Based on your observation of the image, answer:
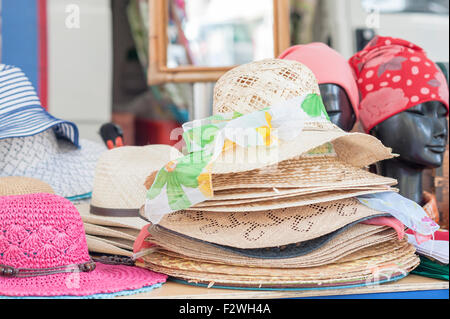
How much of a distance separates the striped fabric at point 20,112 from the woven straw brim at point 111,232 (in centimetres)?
32

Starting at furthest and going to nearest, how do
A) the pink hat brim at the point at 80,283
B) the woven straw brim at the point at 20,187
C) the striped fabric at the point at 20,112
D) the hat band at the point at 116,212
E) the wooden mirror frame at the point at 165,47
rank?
1. the wooden mirror frame at the point at 165,47
2. the striped fabric at the point at 20,112
3. the hat band at the point at 116,212
4. the woven straw brim at the point at 20,187
5. the pink hat brim at the point at 80,283

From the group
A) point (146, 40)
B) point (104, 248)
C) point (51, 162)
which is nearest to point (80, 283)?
point (104, 248)

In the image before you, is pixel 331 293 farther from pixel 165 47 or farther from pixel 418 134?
pixel 165 47

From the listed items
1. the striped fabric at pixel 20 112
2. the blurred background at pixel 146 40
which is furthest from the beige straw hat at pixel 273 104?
the blurred background at pixel 146 40

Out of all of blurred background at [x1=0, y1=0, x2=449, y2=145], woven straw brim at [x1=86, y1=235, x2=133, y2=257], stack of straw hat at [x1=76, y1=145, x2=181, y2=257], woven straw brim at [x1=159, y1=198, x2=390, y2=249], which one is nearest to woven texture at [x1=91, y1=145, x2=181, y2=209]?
stack of straw hat at [x1=76, y1=145, x2=181, y2=257]

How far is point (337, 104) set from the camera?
131 centimetres

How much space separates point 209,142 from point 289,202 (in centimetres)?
17

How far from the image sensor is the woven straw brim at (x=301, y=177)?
0.91m

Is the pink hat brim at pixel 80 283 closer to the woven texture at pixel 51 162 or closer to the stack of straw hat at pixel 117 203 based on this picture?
the stack of straw hat at pixel 117 203

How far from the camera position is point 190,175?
89 cm

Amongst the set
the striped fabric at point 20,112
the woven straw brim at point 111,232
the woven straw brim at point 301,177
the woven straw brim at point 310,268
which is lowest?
the woven straw brim at point 111,232
